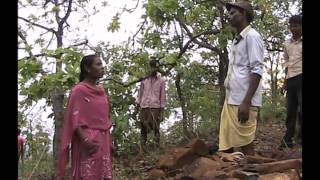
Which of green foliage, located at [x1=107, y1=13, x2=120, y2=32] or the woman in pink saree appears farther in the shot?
green foliage, located at [x1=107, y1=13, x2=120, y2=32]

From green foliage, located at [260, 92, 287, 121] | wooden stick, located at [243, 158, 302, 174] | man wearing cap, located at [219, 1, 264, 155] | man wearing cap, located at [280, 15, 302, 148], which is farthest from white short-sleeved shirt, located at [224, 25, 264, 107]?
green foliage, located at [260, 92, 287, 121]

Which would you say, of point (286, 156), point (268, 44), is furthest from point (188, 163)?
point (268, 44)

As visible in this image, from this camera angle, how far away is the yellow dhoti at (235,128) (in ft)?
13.8

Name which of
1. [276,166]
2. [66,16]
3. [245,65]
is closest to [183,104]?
[66,16]

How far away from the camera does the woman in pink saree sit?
12.9 ft

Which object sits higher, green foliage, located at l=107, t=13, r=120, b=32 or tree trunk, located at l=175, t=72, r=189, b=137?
green foliage, located at l=107, t=13, r=120, b=32

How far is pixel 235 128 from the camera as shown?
4227mm

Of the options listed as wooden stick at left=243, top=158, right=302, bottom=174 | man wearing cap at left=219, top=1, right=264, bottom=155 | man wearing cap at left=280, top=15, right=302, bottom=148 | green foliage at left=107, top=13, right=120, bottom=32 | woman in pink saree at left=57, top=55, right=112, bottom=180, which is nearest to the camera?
wooden stick at left=243, top=158, right=302, bottom=174

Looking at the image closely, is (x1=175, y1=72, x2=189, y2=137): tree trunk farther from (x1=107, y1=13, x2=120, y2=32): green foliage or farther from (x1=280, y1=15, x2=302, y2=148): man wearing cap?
(x1=280, y1=15, x2=302, y2=148): man wearing cap

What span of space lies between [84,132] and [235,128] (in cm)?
124

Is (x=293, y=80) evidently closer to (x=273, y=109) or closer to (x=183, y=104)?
(x=183, y=104)

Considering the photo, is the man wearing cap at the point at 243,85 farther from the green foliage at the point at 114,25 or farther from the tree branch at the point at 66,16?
the tree branch at the point at 66,16

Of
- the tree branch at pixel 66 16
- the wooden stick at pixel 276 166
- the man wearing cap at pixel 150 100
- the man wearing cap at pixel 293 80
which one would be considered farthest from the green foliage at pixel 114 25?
the wooden stick at pixel 276 166

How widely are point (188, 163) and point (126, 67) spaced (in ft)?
6.18
